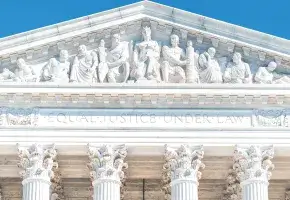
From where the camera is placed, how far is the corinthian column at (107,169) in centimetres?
4281

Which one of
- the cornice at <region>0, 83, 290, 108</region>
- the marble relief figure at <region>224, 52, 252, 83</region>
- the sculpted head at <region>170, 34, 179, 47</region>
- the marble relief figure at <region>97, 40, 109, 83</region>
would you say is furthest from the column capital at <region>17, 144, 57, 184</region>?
the marble relief figure at <region>224, 52, 252, 83</region>

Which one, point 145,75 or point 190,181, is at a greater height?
point 145,75

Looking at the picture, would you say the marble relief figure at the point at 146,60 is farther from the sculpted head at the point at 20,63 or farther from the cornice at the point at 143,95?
the sculpted head at the point at 20,63

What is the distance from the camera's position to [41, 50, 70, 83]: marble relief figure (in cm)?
4406

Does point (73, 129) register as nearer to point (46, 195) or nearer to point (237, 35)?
point (46, 195)

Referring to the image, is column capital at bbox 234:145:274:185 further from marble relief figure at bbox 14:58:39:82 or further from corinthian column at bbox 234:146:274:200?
marble relief figure at bbox 14:58:39:82

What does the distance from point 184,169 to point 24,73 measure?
7.59 metres

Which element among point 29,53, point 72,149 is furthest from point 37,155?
point 29,53

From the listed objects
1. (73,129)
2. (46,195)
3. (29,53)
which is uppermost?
(29,53)

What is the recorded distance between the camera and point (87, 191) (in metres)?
48.4

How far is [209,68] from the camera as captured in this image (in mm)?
44375

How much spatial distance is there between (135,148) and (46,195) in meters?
4.01

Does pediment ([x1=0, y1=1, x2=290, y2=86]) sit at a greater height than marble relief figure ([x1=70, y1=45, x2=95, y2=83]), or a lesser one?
greater

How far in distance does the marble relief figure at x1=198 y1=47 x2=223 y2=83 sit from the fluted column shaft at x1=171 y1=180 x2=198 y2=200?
14.3ft
